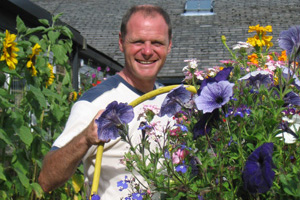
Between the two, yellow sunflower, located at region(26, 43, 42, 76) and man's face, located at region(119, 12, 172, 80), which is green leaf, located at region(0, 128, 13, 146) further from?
man's face, located at region(119, 12, 172, 80)

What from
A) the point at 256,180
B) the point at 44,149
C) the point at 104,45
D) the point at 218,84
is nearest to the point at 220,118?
the point at 218,84

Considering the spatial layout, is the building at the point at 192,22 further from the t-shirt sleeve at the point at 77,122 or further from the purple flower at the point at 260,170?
the purple flower at the point at 260,170

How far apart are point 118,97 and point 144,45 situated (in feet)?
0.89

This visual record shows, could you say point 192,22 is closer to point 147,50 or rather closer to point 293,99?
point 147,50

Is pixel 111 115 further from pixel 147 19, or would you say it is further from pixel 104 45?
pixel 104 45

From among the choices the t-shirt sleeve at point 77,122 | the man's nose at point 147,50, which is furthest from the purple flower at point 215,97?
the man's nose at point 147,50

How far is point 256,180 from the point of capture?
0.89 metres

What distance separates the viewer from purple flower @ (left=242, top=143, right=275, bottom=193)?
88 cm

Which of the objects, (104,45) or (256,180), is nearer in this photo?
(256,180)

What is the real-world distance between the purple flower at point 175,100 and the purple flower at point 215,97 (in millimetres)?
131

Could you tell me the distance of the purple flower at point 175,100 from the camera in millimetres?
1136

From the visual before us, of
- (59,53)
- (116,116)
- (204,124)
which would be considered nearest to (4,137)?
(59,53)

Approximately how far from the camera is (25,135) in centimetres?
255

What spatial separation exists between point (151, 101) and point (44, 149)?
1.26 meters
